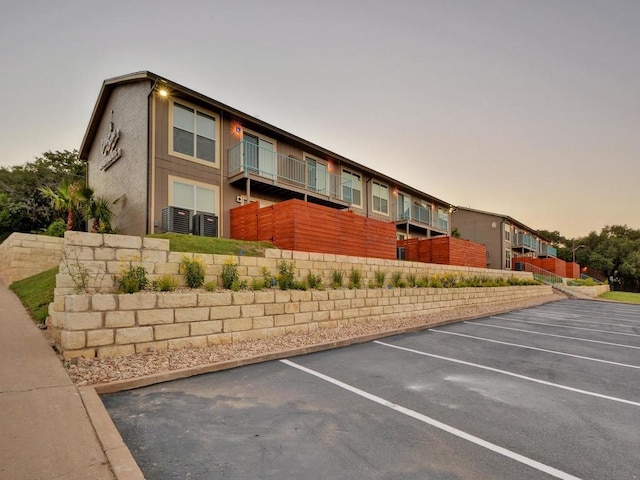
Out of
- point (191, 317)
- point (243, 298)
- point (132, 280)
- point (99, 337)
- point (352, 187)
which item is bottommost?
point (99, 337)

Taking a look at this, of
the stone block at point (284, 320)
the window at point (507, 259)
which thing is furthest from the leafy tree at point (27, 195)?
the window at point (507, 259)

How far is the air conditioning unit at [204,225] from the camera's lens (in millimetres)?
11906

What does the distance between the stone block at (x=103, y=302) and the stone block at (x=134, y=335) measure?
0.43 meters

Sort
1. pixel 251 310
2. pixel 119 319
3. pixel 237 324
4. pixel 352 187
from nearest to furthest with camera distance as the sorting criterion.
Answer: pixel 119 319 < pixel 237 324 < pixel 251 310 < pixel 352 187

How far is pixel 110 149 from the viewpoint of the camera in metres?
15.0

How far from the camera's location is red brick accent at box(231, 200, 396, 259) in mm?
11031

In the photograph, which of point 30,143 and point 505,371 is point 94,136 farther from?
point 505,371

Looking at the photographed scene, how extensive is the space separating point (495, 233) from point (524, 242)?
8.25m

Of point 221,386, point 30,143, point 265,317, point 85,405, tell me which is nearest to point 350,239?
point 265,317

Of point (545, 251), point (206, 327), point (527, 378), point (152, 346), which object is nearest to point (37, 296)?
point (152, 346)

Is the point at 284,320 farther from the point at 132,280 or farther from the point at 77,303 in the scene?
the point at 77,303

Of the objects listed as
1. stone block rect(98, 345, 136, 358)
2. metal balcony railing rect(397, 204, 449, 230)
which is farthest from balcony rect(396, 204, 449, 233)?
stone block rect(98, 345, 136, 358)

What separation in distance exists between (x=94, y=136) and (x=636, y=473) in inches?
932

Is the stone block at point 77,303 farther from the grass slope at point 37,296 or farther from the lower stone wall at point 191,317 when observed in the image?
the grass slope at point 37,296
